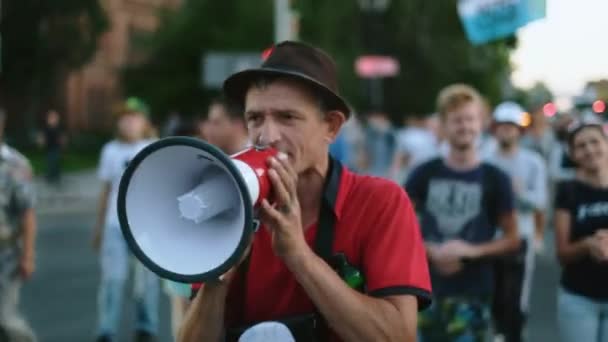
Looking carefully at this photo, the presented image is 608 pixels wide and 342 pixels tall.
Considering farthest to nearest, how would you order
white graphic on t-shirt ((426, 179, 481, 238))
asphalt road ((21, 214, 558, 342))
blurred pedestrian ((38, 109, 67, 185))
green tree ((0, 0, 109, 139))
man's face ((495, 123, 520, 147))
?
1. green tree ((0, 0, 109, 139))
2. blurred pedestrian ((38, 109, 67, 185))
3. asphalt road ((21, 214, 558, 342))
4. man's face ((495, 123, 520, 147))
5. white graphic on t-shirt ((426, 179, 481, 238))

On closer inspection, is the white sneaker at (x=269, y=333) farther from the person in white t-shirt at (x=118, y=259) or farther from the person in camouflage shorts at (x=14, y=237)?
the person in white t-shirt at (x=118, y=259)

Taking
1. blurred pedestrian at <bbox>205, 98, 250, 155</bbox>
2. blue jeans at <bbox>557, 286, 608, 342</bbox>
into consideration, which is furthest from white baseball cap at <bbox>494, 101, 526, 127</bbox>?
blurred pedestrian at <bbox>205, 98, 250, 155</bbox>

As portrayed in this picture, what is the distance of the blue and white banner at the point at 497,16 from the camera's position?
6.10m

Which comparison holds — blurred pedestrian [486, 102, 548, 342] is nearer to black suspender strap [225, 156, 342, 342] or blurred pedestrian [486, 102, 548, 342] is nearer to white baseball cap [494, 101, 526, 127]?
white baseball cap [494, 101, 526, 127]

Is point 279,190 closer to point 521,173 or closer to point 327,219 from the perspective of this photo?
point 327,219

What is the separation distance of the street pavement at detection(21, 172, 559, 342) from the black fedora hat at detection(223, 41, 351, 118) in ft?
17.5

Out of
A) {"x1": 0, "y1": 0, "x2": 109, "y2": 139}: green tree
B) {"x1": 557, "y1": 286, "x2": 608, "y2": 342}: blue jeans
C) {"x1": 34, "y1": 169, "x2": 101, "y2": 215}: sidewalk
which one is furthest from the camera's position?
{"x1": 0, "y1": 0, "x2": 109, "y2": 139}: green tree

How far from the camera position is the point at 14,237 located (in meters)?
5.85

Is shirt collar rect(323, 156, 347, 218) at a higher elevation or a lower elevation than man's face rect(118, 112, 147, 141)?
higher

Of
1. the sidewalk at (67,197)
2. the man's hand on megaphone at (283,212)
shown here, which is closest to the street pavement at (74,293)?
the sidewalk at (67,197)

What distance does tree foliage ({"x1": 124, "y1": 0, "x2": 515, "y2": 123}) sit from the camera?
33.7 metres

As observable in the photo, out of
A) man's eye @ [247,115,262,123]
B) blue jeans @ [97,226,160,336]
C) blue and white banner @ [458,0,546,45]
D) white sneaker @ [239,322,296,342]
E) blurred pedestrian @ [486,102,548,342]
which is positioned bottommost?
blue jeans @ [97,226,160,336]

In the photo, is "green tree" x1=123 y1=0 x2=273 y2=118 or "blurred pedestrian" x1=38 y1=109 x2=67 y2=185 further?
"green tree" x1=123 y1=0 x2=273 y2=118

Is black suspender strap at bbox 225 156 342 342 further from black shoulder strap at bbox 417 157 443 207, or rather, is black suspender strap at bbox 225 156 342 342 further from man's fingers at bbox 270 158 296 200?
black shoulder strap at bbox 417 157 443 207
